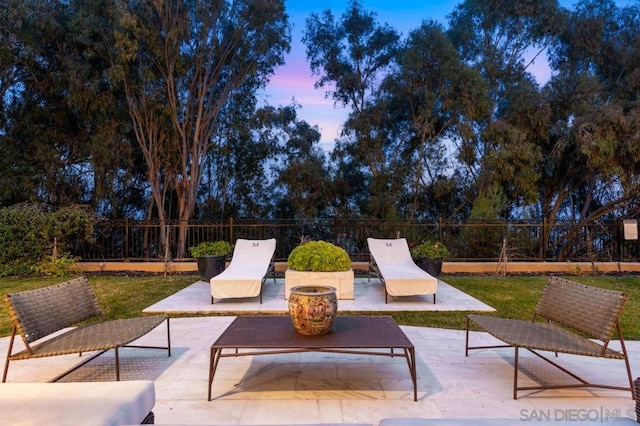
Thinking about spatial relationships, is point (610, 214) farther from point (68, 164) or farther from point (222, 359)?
point (68, 164)

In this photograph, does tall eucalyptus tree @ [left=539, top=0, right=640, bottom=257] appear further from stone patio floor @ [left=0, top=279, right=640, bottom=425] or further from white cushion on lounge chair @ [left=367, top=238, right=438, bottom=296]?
stone patio floor @ [left=0, top=279, right=640, bottom=425]

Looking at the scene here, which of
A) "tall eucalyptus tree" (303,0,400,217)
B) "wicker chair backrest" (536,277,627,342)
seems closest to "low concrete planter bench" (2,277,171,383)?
"wicker chair backrest" (536,277,627,342)

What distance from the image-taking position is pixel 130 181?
11961 mm

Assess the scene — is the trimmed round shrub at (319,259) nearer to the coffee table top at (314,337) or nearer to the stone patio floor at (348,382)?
the stone patio floor at (348,382)

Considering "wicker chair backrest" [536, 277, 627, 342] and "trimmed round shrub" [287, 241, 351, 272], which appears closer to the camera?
"wicker chair backrest" [536, 277, 627, 342]

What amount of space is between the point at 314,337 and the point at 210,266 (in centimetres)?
507

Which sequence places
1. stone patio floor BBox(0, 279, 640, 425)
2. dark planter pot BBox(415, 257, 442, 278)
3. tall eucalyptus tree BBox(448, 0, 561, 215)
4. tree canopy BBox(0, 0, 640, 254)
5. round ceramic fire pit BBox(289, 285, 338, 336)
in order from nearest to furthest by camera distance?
stone patio floor BBox(0, 279, 640, 425)
round ceramic fire pit BBox(289, 285, 338, 336)
dark planter pot BBox(415, 257, 442, 278)
tree canopy BBox(0, 0, 640, 254)
tall eucalyptus tree BBox(448, 0, 561, 215)

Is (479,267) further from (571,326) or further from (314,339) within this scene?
(314,339)

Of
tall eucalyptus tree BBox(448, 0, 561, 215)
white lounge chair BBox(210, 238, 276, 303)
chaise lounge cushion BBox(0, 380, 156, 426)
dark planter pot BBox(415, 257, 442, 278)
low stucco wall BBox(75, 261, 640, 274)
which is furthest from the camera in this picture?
tall eucalyptus tree BBox(448, 0, 561, 215)

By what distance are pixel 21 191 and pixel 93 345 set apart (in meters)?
9.47

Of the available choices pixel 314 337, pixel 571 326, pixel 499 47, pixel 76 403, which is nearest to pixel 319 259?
pixel 314 337

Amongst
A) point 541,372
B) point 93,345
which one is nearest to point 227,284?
point 93,345

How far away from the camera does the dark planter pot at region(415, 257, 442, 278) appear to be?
7.47 m

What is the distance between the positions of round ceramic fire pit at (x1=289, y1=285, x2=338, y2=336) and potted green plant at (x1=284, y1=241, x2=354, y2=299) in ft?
10.1
